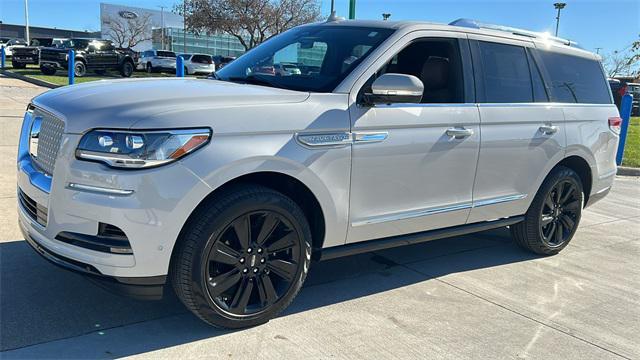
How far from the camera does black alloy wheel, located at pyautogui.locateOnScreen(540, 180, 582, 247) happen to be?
519 cm

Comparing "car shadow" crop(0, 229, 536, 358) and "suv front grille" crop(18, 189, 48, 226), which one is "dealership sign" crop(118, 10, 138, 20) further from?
"suv front grille" crop(18, 189, 48, 226)

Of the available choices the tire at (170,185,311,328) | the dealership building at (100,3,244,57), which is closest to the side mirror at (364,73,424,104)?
the tire at (170,185,311,328)

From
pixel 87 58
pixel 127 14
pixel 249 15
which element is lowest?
pixel 87 58

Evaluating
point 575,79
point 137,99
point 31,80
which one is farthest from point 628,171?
point 31,80

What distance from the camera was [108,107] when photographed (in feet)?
9.73

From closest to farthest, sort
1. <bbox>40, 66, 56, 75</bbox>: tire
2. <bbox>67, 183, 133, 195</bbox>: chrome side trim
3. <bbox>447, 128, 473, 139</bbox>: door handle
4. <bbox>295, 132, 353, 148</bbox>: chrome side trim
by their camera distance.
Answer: <bbox>67, 183, 133, 195</bbox>: chrome side trim
<bbox>295, 132, 353, 148</bbox>: chrome side trim
<bbox>447, 128, 473, 139</bbox>: door handle
<bbox>40, 66, 56, 75</bbox>: tire

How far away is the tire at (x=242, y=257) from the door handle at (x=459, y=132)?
1.34 m

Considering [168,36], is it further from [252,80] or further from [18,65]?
[252,80]

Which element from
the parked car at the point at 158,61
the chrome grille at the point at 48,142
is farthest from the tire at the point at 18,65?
the chrome grille at the point at 48,142

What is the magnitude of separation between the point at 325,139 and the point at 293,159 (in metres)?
0.26

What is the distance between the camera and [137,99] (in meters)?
3.06

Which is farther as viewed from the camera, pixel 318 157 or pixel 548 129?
pixel 548 129

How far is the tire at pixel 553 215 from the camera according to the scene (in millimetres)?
5078

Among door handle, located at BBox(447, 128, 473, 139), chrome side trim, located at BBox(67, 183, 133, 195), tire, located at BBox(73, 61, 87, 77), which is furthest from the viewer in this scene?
tire, located at BBox(73, 61, 87, 77)
